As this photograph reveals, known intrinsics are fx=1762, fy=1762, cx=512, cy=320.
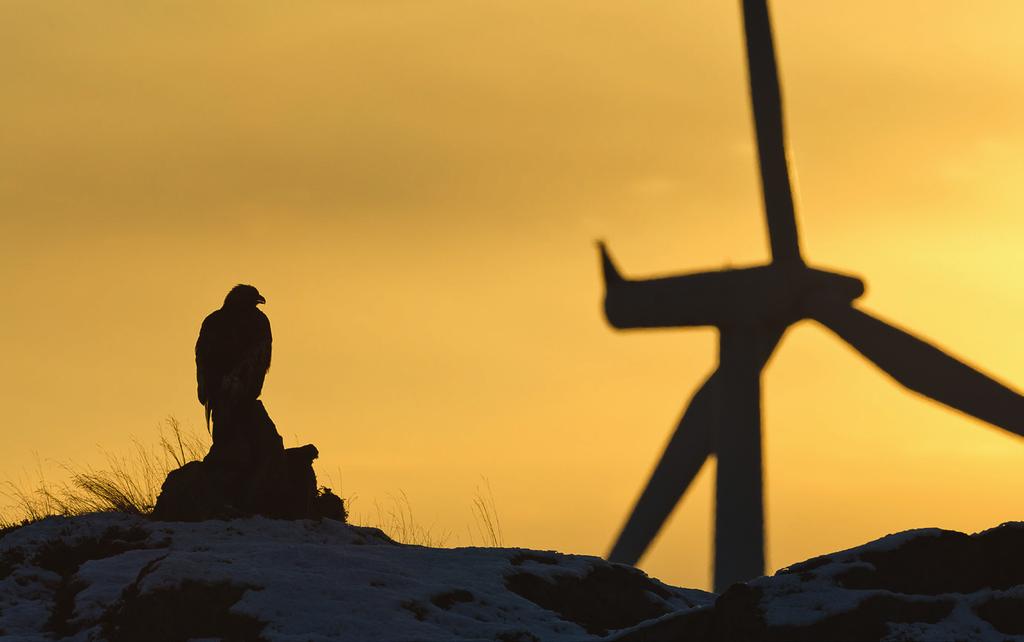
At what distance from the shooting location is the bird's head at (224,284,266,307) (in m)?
27.8

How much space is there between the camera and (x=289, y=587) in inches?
894

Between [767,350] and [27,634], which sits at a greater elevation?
[767,350]

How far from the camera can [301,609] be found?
872 inches

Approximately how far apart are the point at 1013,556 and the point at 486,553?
8.09 metres

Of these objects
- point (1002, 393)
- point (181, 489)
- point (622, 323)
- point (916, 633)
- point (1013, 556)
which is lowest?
point (916, 633)

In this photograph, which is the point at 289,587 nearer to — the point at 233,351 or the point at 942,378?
the point at 233,351

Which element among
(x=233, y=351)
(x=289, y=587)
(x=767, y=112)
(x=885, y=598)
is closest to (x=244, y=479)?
(x=233, y=351)

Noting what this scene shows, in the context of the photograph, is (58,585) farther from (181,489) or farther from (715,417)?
(715,417)

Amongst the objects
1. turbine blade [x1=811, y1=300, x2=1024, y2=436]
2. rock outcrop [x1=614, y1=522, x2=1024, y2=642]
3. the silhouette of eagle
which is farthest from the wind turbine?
rock outcrop [x1=614, y1=522, x2=1024, y2=642]

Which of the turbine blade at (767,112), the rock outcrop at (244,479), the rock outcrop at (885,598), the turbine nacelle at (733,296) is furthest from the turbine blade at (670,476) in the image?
the rock outcrop at (885,598)

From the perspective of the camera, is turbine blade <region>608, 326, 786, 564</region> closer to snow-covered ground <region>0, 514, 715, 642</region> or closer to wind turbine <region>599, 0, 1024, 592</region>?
wind turbine <region>599, 0, 1024, 592</region>

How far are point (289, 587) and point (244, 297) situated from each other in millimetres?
6489

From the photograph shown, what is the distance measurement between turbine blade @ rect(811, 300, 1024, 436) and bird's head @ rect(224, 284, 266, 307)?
58.3 ft

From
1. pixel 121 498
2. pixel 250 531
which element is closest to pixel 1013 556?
pixel 250 531
